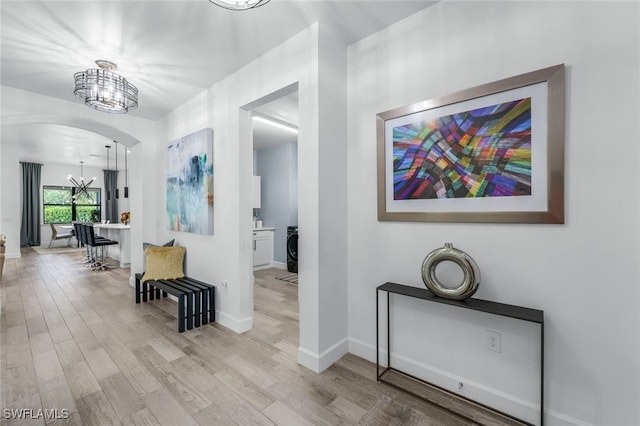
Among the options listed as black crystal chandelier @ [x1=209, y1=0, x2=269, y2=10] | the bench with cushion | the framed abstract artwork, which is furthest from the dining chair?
the framed abstract artwork

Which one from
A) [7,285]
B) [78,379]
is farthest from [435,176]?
[7,285]

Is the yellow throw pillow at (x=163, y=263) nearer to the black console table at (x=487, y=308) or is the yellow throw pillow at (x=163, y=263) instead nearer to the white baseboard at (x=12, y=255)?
the black console table at (x=487, y=308)

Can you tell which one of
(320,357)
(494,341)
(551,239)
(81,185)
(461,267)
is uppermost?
(81,185)

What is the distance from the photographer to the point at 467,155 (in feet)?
5.78

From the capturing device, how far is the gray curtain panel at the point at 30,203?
8406 mm

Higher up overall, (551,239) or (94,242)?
(551,239)

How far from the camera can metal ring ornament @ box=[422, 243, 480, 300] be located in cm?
161

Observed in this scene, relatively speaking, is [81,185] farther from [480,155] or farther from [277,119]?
[480,155]

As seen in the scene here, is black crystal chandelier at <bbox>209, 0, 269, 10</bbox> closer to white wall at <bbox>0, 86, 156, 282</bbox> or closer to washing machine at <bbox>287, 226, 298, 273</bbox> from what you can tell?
white wall at <bbox>0, 86, 156, 282</bbox>

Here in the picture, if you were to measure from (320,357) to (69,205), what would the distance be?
1180cm

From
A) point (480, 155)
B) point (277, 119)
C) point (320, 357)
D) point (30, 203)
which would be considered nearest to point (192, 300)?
point (320, 357)

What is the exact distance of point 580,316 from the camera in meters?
1.43

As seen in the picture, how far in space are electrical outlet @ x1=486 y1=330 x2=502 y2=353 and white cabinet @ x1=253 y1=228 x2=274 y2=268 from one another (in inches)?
182

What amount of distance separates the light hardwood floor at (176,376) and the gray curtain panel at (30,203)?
24.9ft
